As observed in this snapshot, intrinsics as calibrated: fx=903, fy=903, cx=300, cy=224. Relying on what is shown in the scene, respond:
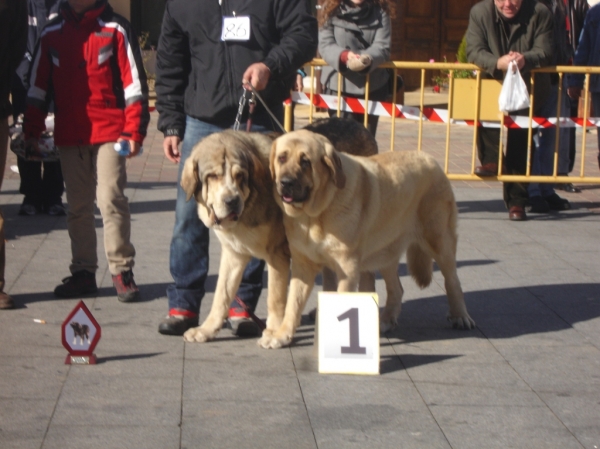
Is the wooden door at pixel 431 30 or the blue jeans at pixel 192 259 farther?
the wooden door at pixel 431 30

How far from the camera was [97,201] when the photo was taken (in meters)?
6.09

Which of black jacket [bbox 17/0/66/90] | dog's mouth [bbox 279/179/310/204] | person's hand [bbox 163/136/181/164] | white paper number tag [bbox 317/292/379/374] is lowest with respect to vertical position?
white paper number tag [bbox 317/292/379/374]

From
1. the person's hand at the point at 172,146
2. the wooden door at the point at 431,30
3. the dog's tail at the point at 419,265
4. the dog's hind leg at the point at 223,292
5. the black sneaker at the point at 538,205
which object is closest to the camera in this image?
the dog's hind leg at the point at 223,292

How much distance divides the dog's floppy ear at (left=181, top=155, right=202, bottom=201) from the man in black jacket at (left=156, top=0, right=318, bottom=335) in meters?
0.50

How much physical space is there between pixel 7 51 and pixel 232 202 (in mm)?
2250

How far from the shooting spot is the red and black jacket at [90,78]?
19.2 feet

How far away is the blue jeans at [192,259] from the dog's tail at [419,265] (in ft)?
3.15

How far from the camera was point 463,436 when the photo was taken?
3883 mm

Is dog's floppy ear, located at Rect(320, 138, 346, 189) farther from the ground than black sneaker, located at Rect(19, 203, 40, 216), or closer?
farther from the ground

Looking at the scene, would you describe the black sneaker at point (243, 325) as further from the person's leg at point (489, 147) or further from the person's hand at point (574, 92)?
the person's hand at point (574, 92)

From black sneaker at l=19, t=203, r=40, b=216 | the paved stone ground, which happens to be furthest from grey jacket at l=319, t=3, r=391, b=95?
black sneaker at l=19, t=203, r=40, b=216

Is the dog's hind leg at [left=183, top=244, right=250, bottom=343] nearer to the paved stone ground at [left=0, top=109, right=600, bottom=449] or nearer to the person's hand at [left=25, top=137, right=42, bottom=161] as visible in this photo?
the paved stone ground at [left=0, top=109, right=600, bottom=449]

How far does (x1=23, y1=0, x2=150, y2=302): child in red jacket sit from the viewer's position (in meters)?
5.85

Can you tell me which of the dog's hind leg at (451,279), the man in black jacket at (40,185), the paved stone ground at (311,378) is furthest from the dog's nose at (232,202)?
the man in black jacket at (40,185)
